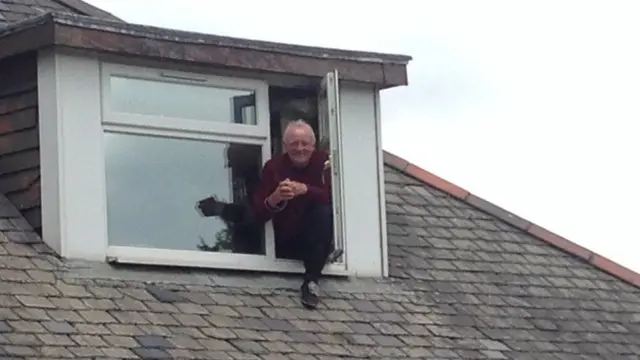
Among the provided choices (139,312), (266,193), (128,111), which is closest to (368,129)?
(266,193)

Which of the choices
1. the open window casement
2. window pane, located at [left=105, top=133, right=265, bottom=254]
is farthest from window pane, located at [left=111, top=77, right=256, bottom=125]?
the open window casement

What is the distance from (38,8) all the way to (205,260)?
89.3 inches

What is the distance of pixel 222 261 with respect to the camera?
33.7ft

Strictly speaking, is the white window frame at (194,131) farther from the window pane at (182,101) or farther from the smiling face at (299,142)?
the smiling face at (299,142)

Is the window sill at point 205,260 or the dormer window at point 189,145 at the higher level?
the dormer window at point 189,145

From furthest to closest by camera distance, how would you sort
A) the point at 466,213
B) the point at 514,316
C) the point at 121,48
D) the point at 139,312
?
the point at 466,213
the point at 514,316
the point at 121,48
the point at 139,312

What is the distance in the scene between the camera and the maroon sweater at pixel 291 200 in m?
10.5

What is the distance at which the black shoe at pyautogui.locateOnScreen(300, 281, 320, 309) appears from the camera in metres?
10.2

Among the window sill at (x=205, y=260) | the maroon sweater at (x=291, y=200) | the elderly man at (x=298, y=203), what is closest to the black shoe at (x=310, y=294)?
the elderly man at (x=298, y=203)

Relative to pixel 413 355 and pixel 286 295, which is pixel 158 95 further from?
pixel 413 355

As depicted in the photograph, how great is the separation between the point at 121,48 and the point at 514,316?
9.69 ft

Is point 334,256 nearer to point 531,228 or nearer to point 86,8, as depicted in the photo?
point 531,228

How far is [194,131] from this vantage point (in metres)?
10.5

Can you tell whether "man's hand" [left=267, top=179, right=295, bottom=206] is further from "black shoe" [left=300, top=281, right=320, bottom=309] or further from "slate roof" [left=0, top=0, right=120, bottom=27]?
"slate roof" [left=0, top=0, right=120, bottom=27]
